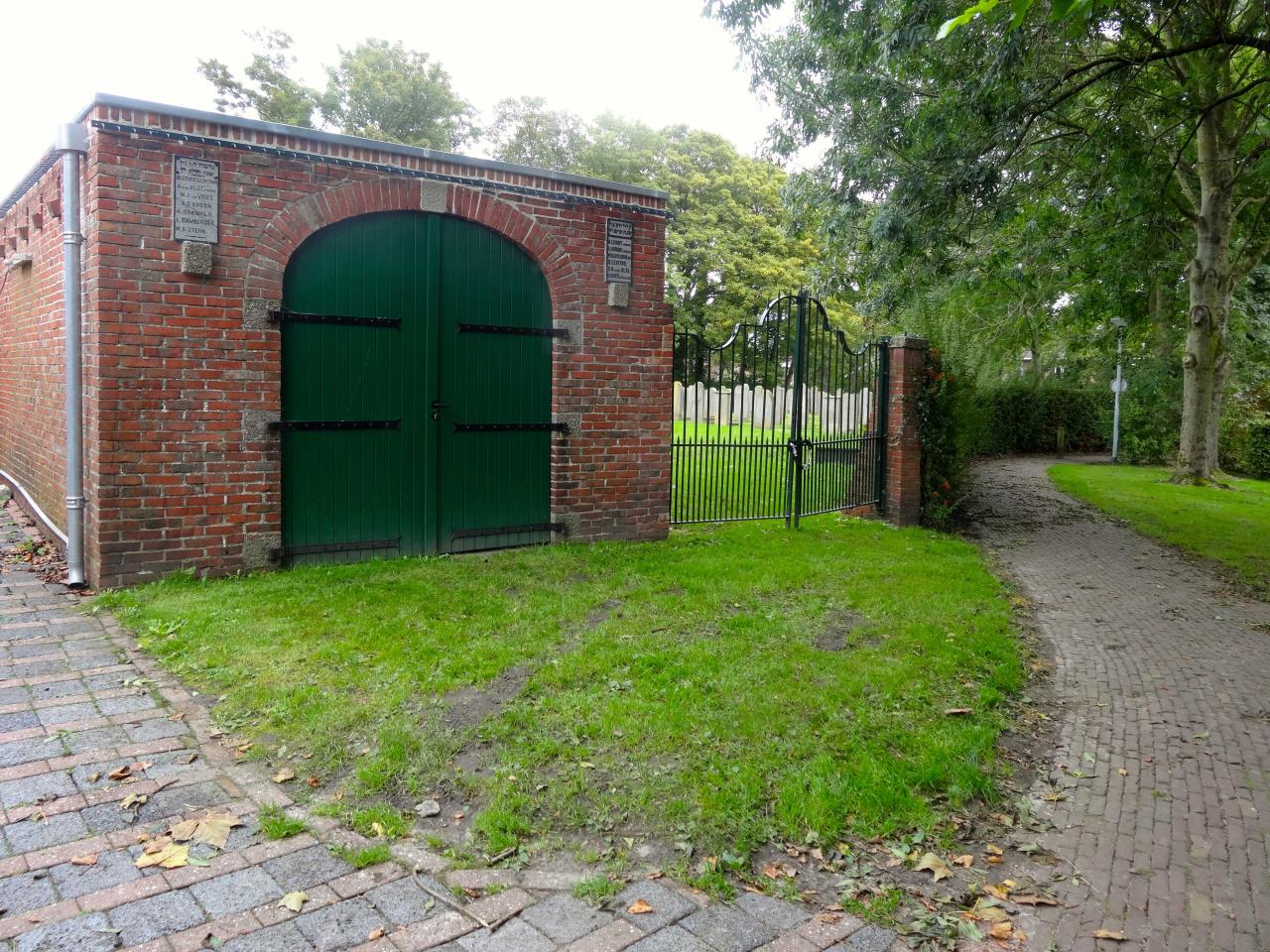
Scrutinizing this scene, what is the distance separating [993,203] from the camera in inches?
372

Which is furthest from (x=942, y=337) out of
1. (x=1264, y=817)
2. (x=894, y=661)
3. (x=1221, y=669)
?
(x=1264, y=817)

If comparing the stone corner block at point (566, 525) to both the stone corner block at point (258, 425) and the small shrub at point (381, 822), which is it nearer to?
the stone corner block at point (258, 425)

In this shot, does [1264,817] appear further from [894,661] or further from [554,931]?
[554,931]

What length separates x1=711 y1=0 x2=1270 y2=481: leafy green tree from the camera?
8227 millimetres

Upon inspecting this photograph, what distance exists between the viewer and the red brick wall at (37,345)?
7164 mm

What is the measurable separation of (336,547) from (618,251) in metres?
3.59

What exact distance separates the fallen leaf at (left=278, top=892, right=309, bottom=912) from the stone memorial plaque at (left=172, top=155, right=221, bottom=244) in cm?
490

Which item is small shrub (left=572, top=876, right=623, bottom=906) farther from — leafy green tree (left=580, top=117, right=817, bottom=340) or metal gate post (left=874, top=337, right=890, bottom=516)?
leafy green tree (left=580, top=117, right=817, bottom=340)

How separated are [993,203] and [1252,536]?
17.5ft

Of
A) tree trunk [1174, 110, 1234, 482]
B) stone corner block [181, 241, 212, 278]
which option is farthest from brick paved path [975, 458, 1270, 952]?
tree trunk [1174, 110, 1234, 482]

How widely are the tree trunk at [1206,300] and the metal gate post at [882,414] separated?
8.33m

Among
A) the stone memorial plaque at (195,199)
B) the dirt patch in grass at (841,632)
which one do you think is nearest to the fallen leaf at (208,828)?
the dirt patch in grass at (841,632)

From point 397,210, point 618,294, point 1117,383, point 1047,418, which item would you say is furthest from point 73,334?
point 1047,418

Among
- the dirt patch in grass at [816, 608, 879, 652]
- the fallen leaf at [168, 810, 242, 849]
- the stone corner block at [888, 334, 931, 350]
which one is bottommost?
the fallen leaf at [168, 810, 242, 849]
